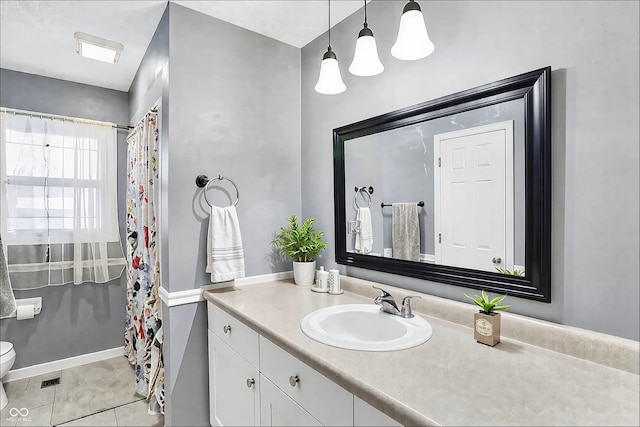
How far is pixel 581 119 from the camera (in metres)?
1.03

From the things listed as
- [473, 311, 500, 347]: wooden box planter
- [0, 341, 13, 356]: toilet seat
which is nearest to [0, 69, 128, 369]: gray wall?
[0, 341, 13, 356]: toilet seat

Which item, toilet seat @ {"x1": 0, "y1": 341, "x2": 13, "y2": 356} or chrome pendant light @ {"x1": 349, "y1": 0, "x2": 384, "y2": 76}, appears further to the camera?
toilet seat @ {"x1": 0, "y1": 341, "x2": 13, "y2": 356}

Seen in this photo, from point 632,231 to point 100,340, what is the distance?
3611 mm

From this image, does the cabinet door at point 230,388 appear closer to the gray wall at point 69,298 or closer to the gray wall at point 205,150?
the gray wall at point 205,150

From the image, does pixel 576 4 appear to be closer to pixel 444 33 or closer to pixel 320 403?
pixel 444 33

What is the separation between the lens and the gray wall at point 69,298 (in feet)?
8.69

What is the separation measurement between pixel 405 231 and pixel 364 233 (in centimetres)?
27

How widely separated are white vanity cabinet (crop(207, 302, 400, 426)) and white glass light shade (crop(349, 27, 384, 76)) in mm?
1145

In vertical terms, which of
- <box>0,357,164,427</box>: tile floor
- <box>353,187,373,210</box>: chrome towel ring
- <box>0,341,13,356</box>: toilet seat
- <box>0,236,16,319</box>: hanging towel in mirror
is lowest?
<box>0,357,164,427</box>: tile floor

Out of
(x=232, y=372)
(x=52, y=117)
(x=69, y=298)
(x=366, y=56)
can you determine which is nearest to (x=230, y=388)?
(x=232, y=372)

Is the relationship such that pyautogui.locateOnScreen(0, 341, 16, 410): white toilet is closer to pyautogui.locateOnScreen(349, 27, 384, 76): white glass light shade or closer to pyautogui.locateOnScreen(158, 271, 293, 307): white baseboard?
pyautogui.locateOnScreen(158, 271, 293, 307): white baseboard

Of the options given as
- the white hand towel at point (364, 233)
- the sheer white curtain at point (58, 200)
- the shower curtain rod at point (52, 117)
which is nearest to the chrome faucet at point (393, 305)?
the white hand towel at point (364, 233)

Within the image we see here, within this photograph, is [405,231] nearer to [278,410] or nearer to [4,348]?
[278,410]

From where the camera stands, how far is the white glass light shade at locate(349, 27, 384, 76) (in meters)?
1.33
